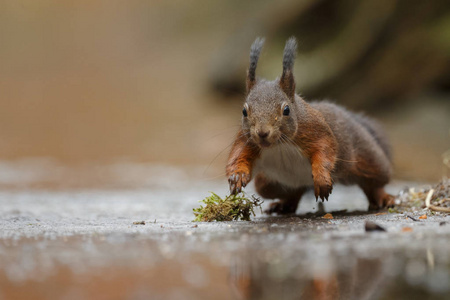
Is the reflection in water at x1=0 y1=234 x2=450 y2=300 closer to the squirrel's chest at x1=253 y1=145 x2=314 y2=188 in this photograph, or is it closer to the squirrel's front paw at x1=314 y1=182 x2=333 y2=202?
the squirrel's front paw at x1=314 y1=182 x2=333 y2=202

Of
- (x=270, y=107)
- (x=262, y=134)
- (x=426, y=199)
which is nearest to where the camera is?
(x=262, y=134)

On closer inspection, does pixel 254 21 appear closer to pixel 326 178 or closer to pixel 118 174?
pixel 118 174

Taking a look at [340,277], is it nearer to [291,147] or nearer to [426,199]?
[291,147]

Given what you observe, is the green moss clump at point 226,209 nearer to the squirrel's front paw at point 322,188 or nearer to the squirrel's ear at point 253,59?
the squirrel's front paw at point 322,188

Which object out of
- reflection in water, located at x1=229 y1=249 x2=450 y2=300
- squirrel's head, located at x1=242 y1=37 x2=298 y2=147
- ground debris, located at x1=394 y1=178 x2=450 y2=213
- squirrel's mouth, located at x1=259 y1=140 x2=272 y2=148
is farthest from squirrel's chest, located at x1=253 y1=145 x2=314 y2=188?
reflection in water, located at x1=229 y1=249 x2=450 y2=300

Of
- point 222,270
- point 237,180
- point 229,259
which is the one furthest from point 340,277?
point 237,180

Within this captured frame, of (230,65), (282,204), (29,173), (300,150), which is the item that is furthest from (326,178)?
(230,65)
